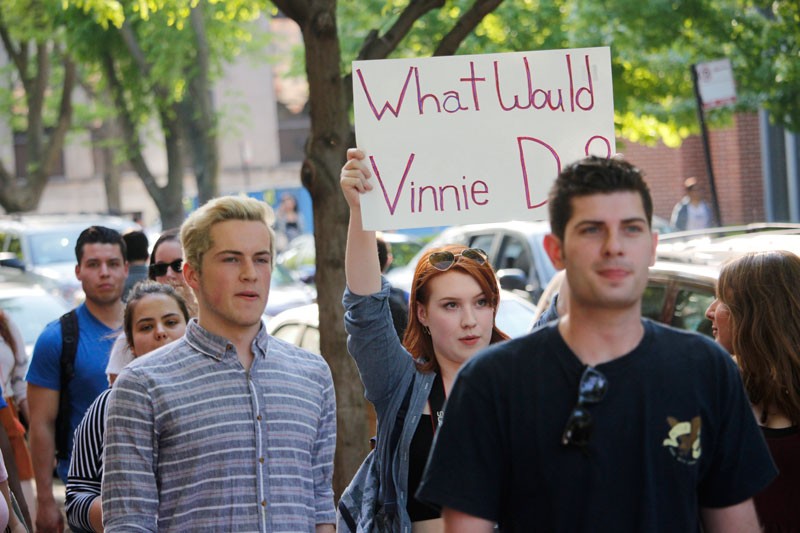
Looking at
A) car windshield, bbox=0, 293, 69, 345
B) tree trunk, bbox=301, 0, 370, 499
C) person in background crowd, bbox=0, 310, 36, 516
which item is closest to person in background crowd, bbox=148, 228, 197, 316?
tree trunk, bbox=301, 0, 370, 499

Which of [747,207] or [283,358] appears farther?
[747,207]

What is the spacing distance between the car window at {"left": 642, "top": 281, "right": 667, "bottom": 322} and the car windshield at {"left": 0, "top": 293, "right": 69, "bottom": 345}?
20.8 feet

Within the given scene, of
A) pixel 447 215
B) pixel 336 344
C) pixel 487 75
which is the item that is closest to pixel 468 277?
pixel 447 215

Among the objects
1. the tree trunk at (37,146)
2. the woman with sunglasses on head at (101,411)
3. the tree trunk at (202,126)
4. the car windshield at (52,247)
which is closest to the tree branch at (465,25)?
the woman with sunglasses on head at (101,411)

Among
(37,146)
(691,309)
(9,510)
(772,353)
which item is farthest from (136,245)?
(37,146)

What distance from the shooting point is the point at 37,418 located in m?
5.91

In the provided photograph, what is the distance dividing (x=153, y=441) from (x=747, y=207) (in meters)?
22.8

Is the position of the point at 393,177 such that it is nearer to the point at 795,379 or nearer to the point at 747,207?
the point at 795,379

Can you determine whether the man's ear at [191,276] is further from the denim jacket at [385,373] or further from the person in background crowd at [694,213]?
the person in background crowd at [694,213]

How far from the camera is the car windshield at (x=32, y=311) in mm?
11984

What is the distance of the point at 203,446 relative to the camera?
3.64 meters

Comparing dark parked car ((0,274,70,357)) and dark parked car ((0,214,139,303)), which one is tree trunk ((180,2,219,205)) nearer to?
dark parked car ((0,214,139,303))

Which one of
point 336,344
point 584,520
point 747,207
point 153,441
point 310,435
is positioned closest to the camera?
point 584,520

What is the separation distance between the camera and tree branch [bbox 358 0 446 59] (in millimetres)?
6598
